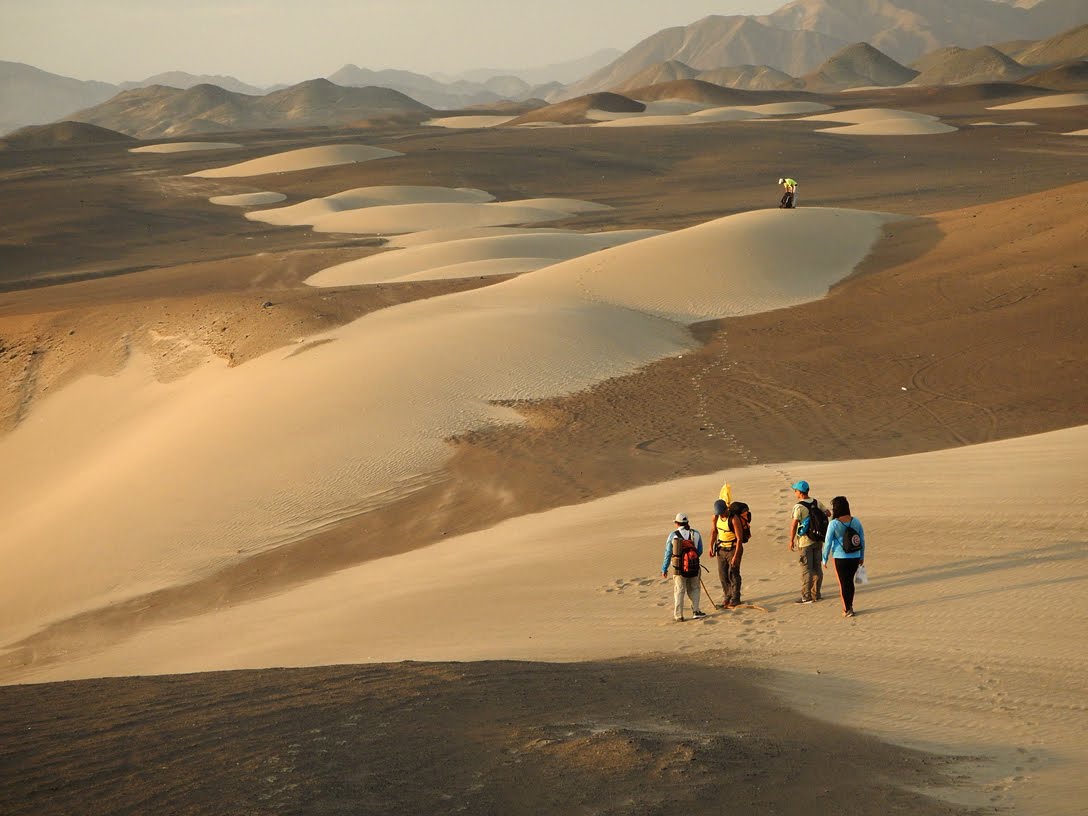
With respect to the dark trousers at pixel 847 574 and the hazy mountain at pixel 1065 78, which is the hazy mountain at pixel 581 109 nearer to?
the hazy mountain at pixel 1065 78

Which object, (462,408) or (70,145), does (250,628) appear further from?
(70,145)

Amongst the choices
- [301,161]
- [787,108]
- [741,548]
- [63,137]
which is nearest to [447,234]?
[301,161]

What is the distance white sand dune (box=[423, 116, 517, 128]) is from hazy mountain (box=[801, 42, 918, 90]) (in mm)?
63098

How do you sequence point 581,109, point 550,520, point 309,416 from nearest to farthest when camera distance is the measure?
1. point 550,520
2. point 309,416
3. point 581,109

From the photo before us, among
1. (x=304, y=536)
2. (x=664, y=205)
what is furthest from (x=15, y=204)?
(x=304, y=536)

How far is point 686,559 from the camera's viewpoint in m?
8.77

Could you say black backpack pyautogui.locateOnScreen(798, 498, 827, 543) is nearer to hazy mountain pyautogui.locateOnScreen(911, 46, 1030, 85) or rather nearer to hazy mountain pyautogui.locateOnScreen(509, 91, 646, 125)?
hazy mountain pyautogui.locateOnScreen(509, 91, 646, 125)

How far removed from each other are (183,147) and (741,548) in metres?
78.6

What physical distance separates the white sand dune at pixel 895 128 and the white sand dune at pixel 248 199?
3496 centimetres

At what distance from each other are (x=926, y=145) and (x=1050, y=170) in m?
12.5

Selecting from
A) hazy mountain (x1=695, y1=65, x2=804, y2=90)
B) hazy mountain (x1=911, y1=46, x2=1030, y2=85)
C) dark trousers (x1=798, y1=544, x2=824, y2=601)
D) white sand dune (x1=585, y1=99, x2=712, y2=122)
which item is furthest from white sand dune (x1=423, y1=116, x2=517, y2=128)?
dark trousers (x1=798, y1=544, x2=824, y2=601)

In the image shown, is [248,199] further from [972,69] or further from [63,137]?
[972,69]

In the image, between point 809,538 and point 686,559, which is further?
point 809,538

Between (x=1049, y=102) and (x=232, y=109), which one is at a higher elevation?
(x=232, y=109)
